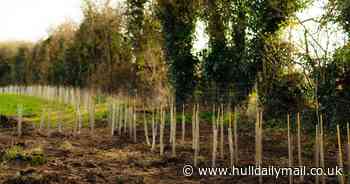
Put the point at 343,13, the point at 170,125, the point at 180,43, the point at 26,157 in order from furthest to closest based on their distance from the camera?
the point at 180,43 < the point at 170,125 < the point at 343,13 < the point at 26,157

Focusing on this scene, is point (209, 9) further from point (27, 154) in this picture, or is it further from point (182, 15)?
point (27, 154)

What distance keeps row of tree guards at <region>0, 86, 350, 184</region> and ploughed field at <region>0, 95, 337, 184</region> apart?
28cm

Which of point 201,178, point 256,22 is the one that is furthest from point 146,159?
point 256,22

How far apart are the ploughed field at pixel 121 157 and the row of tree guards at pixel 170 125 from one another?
28 cm

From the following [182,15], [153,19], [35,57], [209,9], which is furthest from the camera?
[35,57]

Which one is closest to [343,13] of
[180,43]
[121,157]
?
[121,157]

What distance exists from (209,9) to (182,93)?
4682 mm

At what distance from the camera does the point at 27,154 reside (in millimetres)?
13547

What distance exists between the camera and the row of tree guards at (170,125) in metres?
10.7

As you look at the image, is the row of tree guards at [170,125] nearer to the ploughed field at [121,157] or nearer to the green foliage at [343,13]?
the ploughed field at [121,157]

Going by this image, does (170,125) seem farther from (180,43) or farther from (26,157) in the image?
(26,157)

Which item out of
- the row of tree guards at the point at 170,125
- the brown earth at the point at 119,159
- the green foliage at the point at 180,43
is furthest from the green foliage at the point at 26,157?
the green foliage at the point at 180,43

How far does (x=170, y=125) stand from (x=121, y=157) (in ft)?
23.6

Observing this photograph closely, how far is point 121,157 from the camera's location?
14234 millimetres
